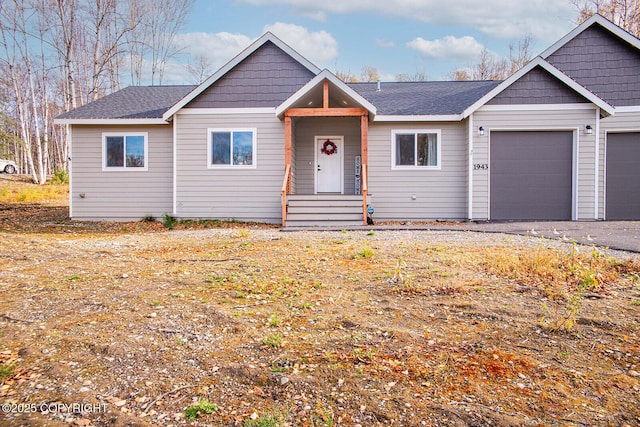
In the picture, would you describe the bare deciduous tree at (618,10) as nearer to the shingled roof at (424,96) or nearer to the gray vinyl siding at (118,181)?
the shingled roof at (424,96)

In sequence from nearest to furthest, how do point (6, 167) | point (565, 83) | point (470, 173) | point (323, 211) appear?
point (323, 211) < point (565, 83) < point (470, 173) < point (6, 167)

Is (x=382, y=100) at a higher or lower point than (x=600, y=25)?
lower

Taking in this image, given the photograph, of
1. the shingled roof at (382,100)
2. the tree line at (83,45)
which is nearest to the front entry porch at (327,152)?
the shingled roof at (382,100)

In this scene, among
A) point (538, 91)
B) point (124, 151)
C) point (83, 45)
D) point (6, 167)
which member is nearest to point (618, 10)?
point (538, 91)

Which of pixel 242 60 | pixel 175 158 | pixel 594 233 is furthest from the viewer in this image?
pixel 175 158

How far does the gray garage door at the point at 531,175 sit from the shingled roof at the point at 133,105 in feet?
32.4

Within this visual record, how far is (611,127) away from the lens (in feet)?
39.9

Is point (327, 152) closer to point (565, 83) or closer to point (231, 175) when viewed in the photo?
point (231, 175)

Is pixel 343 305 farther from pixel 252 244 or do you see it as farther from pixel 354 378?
pixel 252 244

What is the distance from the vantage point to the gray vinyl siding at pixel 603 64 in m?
12.2

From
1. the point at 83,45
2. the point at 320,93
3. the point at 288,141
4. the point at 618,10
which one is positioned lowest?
the point at 288,141

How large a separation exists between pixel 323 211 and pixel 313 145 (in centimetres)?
318

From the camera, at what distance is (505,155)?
39.5 ft

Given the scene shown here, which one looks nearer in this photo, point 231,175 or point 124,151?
point 231,175
